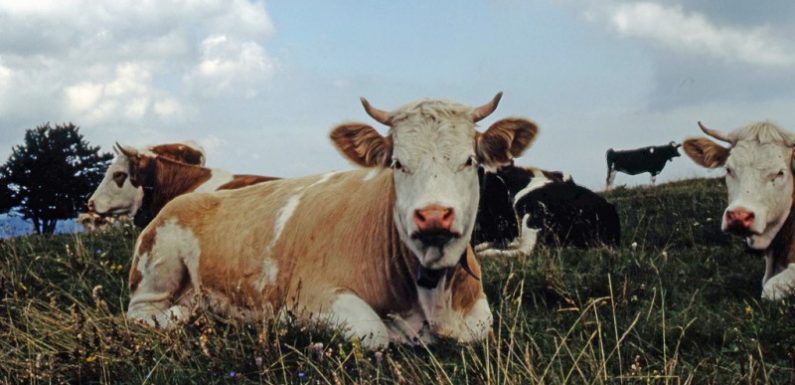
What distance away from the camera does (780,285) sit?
7312mm

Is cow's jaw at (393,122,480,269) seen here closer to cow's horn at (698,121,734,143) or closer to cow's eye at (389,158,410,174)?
cow's eye at (389,158,410,174)

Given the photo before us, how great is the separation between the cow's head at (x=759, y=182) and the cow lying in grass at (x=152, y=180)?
22.5 feet

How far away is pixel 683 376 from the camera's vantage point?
489 centimetres

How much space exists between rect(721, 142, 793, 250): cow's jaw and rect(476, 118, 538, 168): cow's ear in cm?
281

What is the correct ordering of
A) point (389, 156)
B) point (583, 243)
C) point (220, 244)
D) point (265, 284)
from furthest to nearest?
point (583, 243)
point (220, 244)
point (265, 284)
point (389, 156)

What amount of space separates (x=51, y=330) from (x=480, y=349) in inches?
115

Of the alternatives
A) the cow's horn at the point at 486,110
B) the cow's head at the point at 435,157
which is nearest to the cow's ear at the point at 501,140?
the cow's head at the point at 435,157

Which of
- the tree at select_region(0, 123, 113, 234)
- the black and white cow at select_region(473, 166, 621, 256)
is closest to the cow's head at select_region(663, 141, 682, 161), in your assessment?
the black and white cow at select_region(473, 166, 621, 256)

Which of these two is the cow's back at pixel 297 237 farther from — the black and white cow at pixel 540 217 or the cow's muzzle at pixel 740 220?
the black and white cow at pixel 540 217

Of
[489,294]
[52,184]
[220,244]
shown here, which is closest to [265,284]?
[220,244]

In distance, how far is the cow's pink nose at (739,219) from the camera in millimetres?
7742

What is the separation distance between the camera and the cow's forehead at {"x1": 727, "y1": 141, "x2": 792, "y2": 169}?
26.6 ft

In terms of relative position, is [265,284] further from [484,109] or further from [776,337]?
[776,337]

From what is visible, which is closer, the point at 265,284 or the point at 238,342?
the point at 238,342
